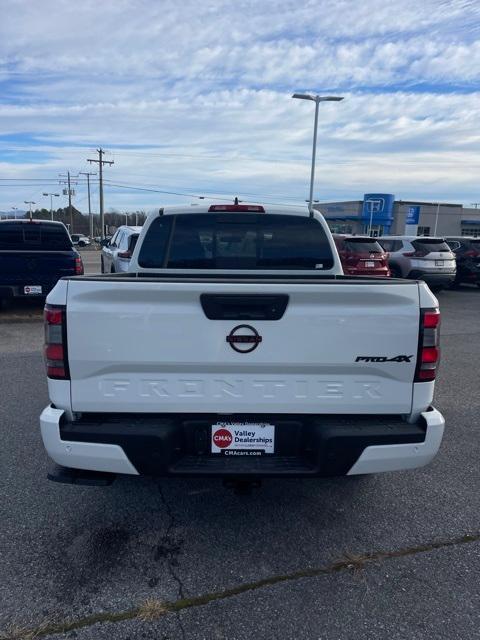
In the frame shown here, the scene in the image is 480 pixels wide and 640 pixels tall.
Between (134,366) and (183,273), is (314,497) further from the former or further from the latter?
(183,273)

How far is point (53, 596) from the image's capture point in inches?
95.3

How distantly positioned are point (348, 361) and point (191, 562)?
142 centimetres

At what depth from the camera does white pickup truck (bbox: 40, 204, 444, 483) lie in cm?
249

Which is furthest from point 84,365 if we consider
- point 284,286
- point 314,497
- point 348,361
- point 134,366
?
point 314,497

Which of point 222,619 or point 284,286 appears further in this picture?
point 284,286

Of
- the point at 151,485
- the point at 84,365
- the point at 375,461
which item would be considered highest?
the point at 84,365

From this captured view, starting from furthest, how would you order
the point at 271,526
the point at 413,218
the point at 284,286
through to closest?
1. the point at 413,218
2. the point at 271,526
3. the point at 284,286

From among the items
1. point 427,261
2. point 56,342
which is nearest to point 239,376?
point 56,342

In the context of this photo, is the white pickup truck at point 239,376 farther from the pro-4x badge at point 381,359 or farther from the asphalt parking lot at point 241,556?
the asphalt parking lot at point 241,556

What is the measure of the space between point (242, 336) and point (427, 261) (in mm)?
13013

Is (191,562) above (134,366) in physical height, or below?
below

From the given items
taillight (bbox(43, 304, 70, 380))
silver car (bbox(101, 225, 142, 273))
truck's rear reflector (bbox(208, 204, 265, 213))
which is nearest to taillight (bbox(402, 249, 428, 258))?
silver car (bbox(101, 225, 142, 273))

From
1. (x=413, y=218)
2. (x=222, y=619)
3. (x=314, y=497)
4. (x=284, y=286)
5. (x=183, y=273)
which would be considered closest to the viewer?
(x=222, y=619)

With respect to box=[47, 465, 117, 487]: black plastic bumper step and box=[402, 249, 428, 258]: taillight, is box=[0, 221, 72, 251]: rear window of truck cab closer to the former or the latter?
box=[47, 465, 117, 487]: black plastic bumper step
